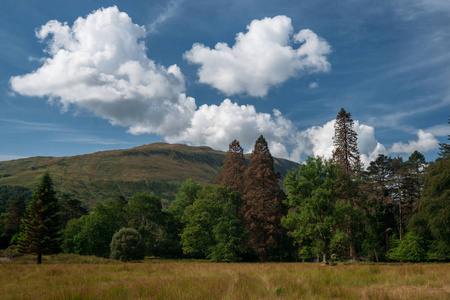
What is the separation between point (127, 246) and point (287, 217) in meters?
21.2

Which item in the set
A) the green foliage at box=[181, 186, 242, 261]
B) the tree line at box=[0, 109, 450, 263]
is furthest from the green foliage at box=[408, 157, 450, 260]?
the green foliage at box=[181, 186, 242, 261]

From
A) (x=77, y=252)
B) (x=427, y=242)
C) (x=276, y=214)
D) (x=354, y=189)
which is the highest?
(x=354, y=189)

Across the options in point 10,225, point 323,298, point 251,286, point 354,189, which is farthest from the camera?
point 10,225

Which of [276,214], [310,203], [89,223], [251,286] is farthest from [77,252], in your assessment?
[251,286]

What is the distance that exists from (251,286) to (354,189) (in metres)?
30.5

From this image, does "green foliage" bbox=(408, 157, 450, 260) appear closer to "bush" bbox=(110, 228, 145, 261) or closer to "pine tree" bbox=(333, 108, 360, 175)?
"pine tree" bbox=(333, 108, 360, 175)

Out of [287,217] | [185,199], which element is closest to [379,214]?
[287,217]

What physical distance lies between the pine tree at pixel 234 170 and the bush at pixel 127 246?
59.3 feet

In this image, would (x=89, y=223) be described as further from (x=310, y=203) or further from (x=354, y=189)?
(x=354, y=189)

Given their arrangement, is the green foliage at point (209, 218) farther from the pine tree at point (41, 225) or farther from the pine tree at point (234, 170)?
the pine tree at point (41, 225)

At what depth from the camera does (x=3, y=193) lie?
17362cm

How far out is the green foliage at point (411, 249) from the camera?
40562 millimetres

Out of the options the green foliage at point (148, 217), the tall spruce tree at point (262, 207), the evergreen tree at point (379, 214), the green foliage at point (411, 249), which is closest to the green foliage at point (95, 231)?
the green foliage at point (148, 217)

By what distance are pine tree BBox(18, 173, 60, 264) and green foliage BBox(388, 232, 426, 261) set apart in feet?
159
